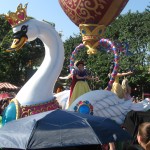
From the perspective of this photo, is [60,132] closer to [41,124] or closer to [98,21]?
[41,124]

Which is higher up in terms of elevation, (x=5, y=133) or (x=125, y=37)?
(x=125, y=37)

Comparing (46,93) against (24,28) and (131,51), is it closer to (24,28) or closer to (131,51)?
(24,28)

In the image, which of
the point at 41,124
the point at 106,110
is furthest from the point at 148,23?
the point at 41,124

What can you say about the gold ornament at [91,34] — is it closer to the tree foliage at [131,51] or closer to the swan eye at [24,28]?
the swan eye at [24,28]

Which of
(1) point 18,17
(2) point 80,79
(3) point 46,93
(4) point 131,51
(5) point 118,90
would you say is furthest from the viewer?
(4) point 131,51

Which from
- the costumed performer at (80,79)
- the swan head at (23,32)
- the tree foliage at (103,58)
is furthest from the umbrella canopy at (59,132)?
the tree foliage at (103,58)

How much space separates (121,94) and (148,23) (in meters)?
31.8

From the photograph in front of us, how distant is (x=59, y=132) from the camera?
3.23 metres

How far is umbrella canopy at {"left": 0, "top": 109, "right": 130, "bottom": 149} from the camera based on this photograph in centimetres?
317

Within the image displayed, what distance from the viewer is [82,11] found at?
1130 cm

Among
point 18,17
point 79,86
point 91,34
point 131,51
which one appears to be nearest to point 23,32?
point 18,17

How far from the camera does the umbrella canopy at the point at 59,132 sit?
317 cm

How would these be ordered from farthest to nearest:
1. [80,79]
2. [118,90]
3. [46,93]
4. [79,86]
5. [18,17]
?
[118,90] → [80,79] → [79,86] → [18,17] → [46,93]

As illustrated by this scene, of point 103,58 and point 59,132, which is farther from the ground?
point 103,58
